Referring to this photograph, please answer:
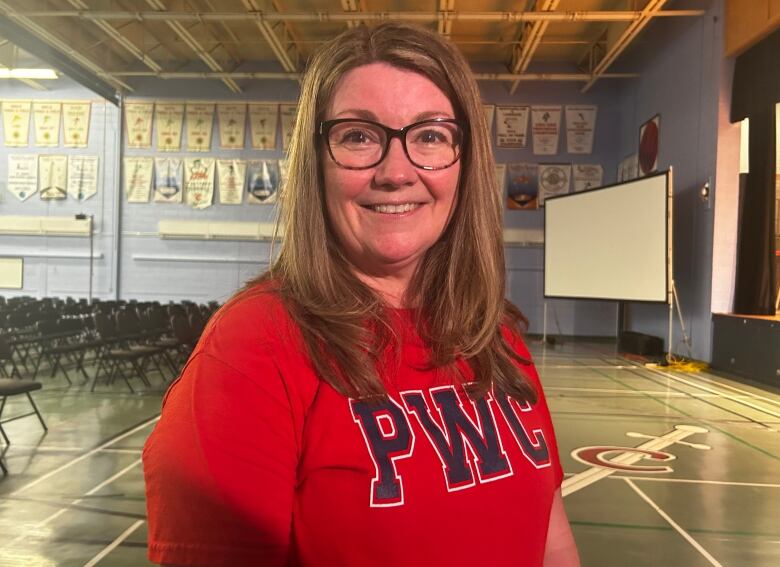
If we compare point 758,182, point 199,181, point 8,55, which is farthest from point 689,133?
point 8,55

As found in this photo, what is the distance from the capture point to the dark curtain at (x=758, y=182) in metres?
8.28

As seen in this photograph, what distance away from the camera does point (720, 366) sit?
8.98m

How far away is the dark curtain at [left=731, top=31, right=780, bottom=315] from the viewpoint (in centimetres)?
828

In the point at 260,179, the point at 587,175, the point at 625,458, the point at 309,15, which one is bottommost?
the point at 625,458

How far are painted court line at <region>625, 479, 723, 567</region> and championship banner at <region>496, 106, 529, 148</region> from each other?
1154 centimetres

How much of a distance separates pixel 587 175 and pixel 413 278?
14.4 m

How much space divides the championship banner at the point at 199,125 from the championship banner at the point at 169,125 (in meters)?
0.22

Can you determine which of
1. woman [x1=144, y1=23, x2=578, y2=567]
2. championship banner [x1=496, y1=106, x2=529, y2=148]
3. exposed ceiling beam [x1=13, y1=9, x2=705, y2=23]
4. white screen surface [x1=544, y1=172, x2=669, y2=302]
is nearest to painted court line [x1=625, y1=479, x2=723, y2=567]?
woman [x1=144, y1=23, x2=578, y2=567]

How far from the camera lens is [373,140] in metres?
0.92

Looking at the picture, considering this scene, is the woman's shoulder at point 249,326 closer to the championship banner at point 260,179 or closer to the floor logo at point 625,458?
the floor logo at point 625,458

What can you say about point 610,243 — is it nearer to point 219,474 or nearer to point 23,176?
point 219,474

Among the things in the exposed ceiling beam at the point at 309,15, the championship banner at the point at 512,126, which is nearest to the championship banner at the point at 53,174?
the exposed ceiling beam at the point at 309,15

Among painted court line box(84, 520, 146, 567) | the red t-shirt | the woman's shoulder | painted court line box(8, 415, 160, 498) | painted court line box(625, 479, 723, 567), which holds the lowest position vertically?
painted court line box(8, 415, 160, 498)

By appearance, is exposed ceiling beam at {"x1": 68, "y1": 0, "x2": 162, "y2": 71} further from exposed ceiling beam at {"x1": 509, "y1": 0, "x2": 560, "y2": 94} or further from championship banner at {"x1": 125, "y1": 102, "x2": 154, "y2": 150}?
exposed ceiling beam at {"x1": 509, "y1": 0, "x2": 560, "y2": 94}
